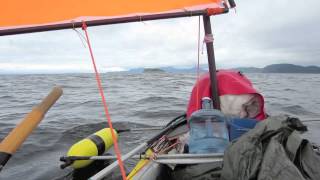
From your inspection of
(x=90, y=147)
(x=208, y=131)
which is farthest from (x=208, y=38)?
(x=90, y=147)

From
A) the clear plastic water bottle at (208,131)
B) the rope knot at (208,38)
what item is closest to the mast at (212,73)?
the rope knot at (208,38)

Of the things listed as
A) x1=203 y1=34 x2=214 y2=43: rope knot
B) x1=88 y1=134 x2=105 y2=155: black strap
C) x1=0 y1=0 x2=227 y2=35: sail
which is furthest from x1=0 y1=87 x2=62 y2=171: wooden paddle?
x1=88 y1=134 x2=105 y2=155: black strap

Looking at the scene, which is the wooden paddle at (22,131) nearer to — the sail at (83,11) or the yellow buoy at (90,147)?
the sail at (83,11)

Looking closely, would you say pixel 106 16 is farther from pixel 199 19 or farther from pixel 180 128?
pixel 180 128

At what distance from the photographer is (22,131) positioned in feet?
7.70

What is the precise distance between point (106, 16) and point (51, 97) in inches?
41.8

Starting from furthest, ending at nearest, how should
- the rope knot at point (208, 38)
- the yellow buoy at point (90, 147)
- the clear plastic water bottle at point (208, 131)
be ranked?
the yellow buoy at point (90, 147) < the rope knot at point (208, 38) < the clear plastic water bottle at point (208, 131)

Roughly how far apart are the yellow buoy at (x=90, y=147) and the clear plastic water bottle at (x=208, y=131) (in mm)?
1708

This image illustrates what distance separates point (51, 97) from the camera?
105 inches

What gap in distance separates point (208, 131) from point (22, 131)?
2124 millimetres

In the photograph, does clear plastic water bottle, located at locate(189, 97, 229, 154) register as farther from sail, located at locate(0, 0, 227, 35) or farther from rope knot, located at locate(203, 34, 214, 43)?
sail, located at locate(0, 0, 227, 35)

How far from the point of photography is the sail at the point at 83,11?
129 inches

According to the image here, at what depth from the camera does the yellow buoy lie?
15.6 feet

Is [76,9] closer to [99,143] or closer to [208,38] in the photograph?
[208,38]
